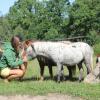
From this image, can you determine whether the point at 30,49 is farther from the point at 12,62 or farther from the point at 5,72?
the point at 5,72

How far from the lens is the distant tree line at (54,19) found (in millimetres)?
66625

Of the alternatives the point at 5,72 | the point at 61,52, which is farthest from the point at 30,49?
the point at 5,72

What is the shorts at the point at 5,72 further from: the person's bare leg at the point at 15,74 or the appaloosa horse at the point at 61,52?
the appaloosa horse at the point at 61,52

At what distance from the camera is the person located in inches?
495

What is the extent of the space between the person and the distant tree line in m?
52.1

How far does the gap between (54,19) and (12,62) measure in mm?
58245

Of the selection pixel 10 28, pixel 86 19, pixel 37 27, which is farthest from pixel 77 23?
pixel 10 28

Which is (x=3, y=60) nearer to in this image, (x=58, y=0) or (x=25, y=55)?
(x=25, y=55)

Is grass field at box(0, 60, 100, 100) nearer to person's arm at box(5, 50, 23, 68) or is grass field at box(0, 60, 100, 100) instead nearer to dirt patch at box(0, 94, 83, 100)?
dirt patch at box(0, 94, 83, 100)

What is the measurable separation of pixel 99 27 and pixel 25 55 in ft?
182

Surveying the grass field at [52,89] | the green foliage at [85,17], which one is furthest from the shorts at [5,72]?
the green foliage at [85,17]

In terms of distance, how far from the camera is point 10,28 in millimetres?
77062

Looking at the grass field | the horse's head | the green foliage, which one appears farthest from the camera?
the green foliage

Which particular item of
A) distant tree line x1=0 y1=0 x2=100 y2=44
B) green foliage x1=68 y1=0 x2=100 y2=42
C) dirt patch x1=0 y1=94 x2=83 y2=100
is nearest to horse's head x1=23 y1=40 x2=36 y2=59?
dirt patch x1=0 y1=94 x2=83 y2=100
